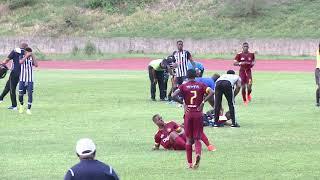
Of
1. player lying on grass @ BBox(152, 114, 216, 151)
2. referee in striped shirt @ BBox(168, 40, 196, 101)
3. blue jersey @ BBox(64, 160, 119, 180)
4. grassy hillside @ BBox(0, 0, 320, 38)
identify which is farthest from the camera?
grassy hillside @ BBox(0, 0, 320, 38)

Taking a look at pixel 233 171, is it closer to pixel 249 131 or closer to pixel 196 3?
pixel 249 131

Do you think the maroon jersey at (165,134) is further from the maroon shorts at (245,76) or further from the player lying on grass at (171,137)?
the maroon shorts at (245,76)

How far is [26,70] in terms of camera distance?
87.7 ft

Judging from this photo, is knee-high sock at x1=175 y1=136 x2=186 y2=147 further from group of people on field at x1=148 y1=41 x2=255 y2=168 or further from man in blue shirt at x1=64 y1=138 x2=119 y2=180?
man in blue shirt at x1=64 y1=138 x2=119 y2=180

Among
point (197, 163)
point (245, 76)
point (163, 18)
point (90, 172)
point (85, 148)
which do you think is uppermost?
point (85, 148)

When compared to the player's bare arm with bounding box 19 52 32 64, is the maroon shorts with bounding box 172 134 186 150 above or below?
below

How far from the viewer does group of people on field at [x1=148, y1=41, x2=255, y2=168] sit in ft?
52.5

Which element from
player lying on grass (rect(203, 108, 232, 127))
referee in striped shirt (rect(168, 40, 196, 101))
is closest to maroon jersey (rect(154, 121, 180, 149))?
player lying on grass (rect(203, 108, 232, 127))

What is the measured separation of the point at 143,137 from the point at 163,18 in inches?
2563

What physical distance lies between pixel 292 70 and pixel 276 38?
63.4 feet

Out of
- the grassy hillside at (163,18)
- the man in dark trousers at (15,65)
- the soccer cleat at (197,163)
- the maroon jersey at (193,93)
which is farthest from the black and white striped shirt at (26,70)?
the grassy hillside at (163,18)

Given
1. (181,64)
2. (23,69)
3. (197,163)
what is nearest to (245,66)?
(181,64)

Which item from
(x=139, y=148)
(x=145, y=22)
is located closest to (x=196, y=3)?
(x=145, y=22)

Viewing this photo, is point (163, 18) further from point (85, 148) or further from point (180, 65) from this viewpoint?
point (85, 148)
